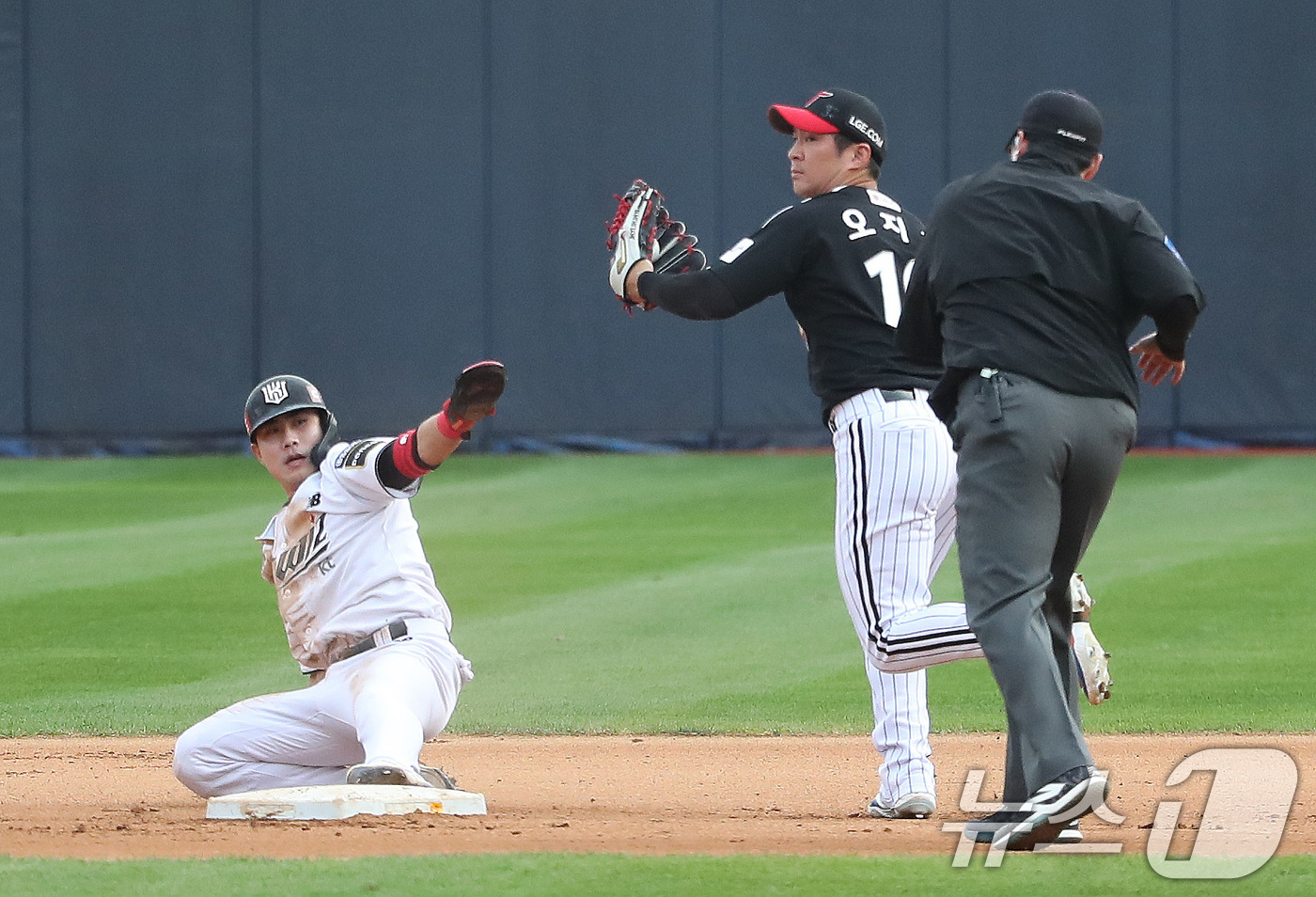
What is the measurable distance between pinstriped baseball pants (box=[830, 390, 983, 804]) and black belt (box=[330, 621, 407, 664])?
1.13m

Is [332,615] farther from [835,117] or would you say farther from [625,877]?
[835,117]

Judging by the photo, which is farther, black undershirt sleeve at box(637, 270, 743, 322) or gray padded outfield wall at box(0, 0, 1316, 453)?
gray padded outfield wall at box(0, 0, 1316, 453)

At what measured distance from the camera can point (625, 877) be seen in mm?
3158

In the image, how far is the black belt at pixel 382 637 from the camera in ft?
14.7

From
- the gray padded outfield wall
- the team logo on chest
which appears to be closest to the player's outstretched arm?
the team logo on chest

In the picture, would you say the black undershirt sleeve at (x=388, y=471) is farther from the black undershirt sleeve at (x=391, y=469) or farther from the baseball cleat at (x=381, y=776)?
the baseball cleat at (x=381, y=776)

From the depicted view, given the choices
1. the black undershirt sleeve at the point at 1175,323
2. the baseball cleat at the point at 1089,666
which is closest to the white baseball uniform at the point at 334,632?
the baseball cleat at the point at 1089,666

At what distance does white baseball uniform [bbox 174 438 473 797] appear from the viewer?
4.46m

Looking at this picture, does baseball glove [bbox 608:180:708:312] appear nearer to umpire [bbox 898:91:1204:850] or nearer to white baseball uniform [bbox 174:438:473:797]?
white baseball uniform [bbox 174:438:473:797]

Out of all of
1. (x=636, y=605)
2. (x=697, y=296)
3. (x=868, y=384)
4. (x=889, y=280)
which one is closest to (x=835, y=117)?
(x=889, y=280)

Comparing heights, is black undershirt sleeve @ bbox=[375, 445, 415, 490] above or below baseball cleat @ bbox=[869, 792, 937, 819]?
above

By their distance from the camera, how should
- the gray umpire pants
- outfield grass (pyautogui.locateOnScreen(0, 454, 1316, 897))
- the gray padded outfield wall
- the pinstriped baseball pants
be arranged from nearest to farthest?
outfield grass (pyautogui.locateOnScreen(0, 454, 1316, 897)) < the gray umpire pants < the pinstriped baseball pants < the gray padded outfield wall

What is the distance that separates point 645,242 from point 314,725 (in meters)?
1.47

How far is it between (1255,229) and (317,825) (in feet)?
43.1
